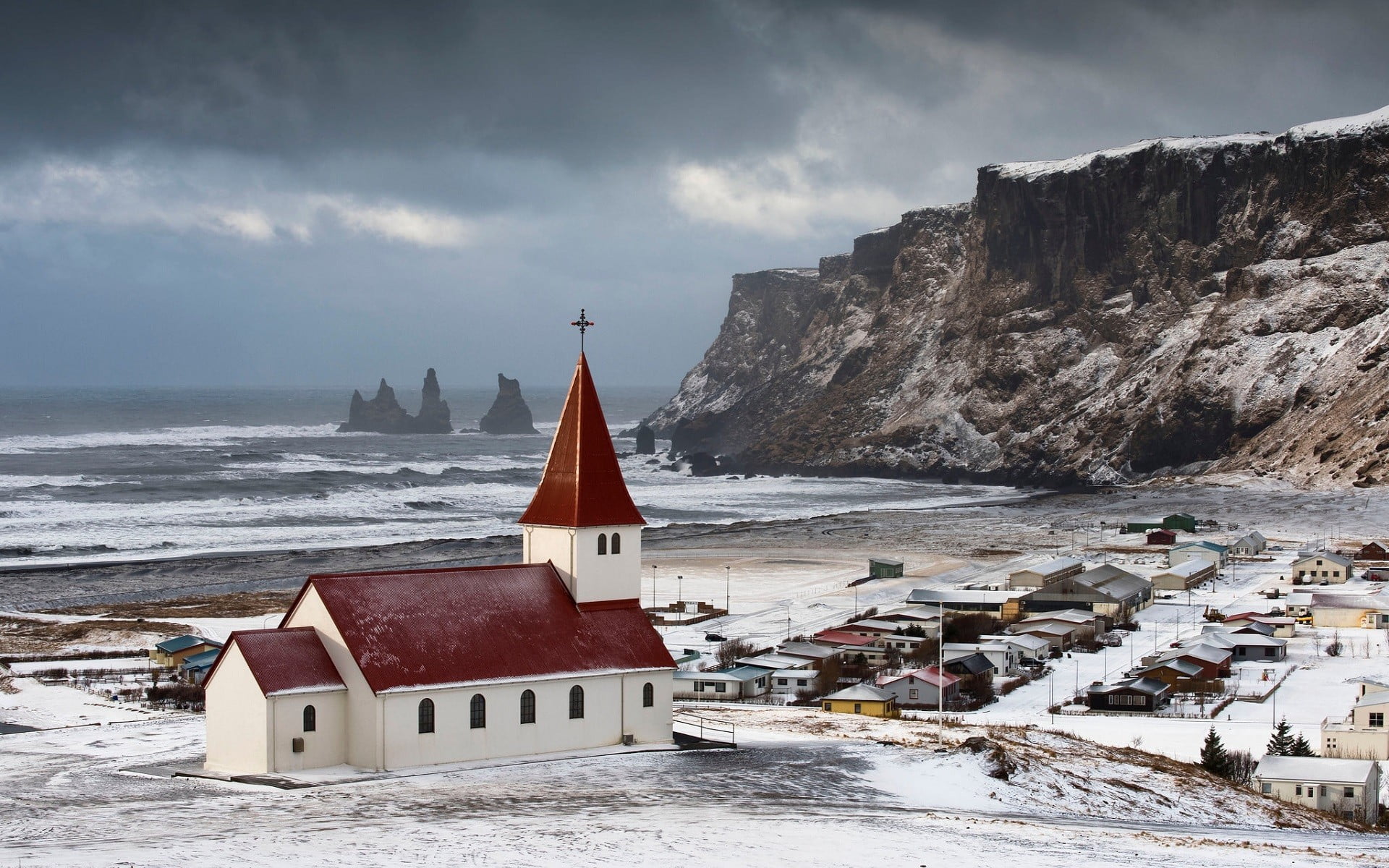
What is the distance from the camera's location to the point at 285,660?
30.9 m

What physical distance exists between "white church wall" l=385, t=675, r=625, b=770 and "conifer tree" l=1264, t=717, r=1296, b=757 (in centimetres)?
1602

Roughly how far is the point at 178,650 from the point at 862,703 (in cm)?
2285

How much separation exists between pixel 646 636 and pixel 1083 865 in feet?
43.3

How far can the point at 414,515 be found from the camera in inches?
4690

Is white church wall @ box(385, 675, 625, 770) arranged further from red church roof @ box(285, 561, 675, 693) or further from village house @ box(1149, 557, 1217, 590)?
village house @ box(1149, 557, 1217, 590)

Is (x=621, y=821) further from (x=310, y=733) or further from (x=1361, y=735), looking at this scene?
(x=1361, y=735)

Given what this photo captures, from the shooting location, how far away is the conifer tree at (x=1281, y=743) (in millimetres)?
38031

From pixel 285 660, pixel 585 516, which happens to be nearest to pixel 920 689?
pixel 585 516

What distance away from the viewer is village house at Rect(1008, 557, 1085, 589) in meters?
74.9

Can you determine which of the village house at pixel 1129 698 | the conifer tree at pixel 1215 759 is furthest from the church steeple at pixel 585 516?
the village house at pixel 1129 698

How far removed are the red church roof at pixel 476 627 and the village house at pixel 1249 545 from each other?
2686 inches

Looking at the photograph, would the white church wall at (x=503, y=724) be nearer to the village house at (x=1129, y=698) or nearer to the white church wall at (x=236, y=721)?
the white church wall at (x=236, y=721)

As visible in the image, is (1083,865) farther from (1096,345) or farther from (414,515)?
(1096,345)

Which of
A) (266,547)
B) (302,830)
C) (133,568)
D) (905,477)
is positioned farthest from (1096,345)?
(302,830)
